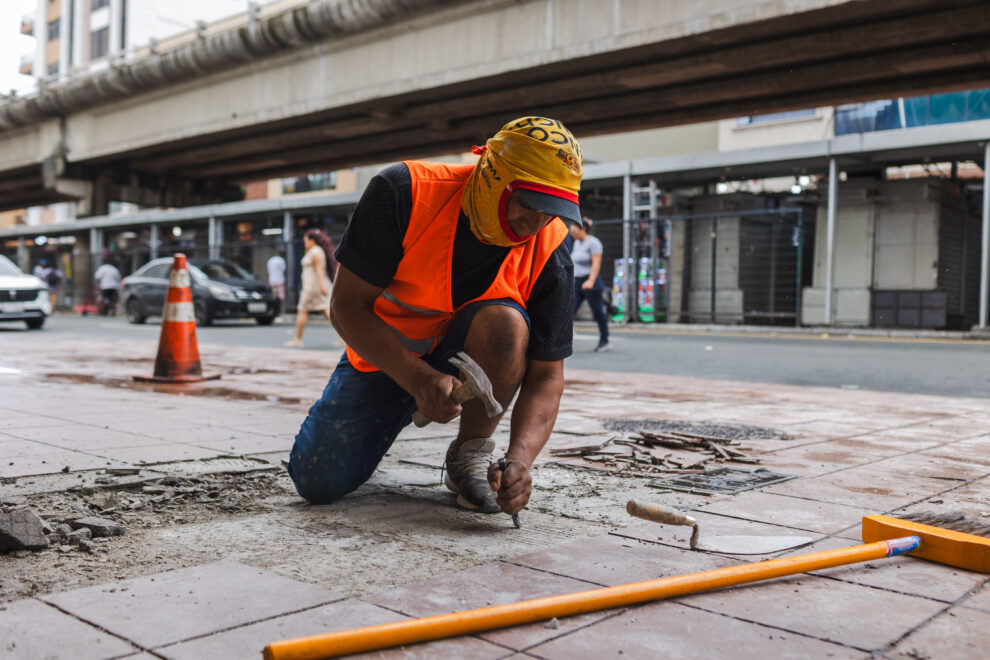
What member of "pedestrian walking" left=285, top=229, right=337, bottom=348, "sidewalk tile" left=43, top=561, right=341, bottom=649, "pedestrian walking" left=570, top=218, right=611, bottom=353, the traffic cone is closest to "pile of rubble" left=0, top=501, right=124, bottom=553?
"sidewalk tile" left=43, top=561, right=341, bottom=649

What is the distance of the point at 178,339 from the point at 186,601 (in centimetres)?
522

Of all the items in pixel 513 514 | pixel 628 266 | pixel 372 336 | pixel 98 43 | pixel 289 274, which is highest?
pixel 98 43

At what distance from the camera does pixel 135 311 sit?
1938cm

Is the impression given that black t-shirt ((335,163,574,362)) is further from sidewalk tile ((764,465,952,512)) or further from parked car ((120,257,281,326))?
parked car ((120,257,281,326))

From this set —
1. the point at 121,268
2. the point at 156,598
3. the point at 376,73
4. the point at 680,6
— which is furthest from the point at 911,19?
the point at 121,268

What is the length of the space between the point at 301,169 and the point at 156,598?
30.4 m

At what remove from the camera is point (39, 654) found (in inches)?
62.4

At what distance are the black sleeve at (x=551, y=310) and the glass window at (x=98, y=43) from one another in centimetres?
5725

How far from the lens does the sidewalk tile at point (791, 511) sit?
8.57 ft

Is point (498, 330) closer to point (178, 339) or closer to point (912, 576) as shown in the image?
point (912, 576)

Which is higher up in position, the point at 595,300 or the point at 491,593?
the point at 595,300

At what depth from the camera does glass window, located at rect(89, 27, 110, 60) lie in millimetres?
52500

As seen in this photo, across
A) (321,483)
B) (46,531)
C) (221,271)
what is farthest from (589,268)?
(221,271)

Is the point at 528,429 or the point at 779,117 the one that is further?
the point at 779,117
